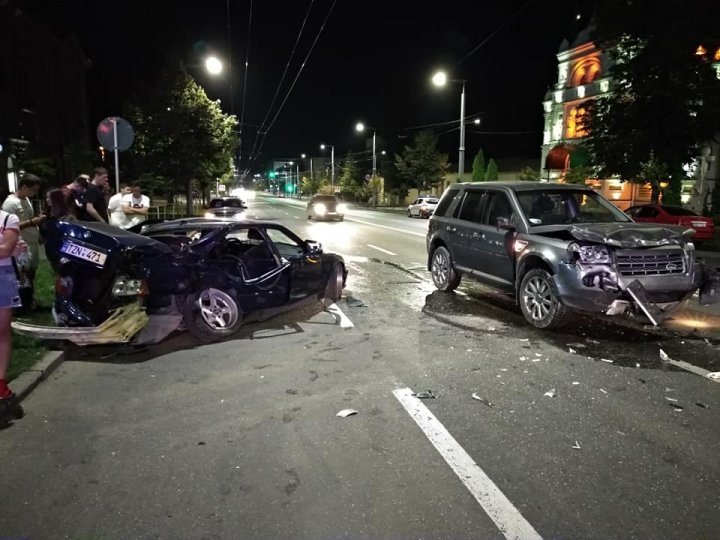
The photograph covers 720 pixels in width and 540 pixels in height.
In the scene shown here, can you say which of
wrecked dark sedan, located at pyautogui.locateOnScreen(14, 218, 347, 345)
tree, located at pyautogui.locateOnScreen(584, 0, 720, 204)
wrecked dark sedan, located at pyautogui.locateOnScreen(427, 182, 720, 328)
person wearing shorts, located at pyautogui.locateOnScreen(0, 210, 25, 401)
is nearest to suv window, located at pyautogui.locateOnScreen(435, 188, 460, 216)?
wrecked dark sedan, located at pyautogui.locateOnScreen(427, 182, 720, 328)

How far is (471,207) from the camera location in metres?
8.91

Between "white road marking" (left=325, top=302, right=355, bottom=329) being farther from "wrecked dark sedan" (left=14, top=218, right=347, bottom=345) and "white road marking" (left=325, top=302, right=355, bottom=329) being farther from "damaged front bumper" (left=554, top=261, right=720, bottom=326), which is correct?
"damaged front bumper" (left=554, top=261, right=720, bottom=326)

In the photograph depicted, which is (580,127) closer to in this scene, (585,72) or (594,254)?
(585,72)

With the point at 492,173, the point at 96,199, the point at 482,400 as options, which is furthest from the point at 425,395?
the point at 492,173

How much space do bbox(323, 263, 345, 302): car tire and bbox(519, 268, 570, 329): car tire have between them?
2.84 metres

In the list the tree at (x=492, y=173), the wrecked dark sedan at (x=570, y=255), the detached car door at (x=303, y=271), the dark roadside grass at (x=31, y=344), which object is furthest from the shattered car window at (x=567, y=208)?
the tree at (x=492, y=173)

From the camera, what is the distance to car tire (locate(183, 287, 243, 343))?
630 cm

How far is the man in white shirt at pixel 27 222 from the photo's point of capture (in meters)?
6.51

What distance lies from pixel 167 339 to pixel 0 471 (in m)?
3.04

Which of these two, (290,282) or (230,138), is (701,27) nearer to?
(290,282)

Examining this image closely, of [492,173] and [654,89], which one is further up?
[654,89]

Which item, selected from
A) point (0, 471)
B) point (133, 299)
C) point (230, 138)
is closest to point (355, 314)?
point (133, 299)

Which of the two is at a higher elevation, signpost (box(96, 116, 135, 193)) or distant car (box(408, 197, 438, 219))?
signpost (box(96, 116, 135, 193))

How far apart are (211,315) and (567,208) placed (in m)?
5.23
